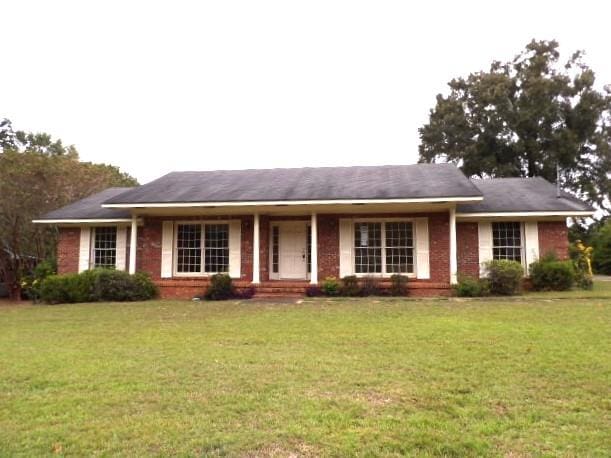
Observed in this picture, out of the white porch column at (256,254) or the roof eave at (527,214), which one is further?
the white porch column at (256,254)

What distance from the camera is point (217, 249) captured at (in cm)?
1692

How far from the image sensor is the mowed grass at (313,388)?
382 centimetres

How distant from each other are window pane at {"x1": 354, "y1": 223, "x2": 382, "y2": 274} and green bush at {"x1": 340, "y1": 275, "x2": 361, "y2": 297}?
1.20 m

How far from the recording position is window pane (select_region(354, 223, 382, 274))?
1619 centimetres

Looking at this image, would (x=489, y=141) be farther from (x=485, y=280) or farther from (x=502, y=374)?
(x=502, y=374)

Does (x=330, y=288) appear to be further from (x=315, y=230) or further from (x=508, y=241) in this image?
(x=508, y=241)

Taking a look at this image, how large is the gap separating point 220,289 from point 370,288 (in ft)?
15.2

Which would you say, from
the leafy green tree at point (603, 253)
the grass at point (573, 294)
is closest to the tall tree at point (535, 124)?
the leafy green tree at point (603, 253)

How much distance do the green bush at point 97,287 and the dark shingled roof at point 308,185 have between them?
242 cm

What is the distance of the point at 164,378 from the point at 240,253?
36.3 ft

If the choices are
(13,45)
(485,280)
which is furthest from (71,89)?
(485,280)

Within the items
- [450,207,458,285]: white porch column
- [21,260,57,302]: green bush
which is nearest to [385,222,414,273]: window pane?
[450,207,458,285]: white porch column

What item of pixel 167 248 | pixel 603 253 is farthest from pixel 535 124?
pixel 167 248

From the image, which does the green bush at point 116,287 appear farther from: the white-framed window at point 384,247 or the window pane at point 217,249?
the white-framed window at point 384,247
